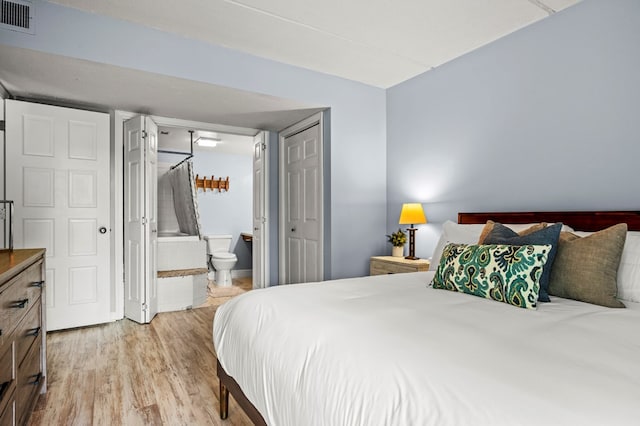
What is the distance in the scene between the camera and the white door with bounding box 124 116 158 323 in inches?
143

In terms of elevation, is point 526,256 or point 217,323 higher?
point 526,256

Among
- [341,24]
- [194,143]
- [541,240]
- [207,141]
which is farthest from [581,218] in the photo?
[194,143]

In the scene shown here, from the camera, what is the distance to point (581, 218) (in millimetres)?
2291

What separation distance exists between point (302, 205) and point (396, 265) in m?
1.37

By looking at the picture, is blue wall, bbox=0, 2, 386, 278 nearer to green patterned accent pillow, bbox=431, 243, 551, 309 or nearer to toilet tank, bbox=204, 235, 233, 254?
green patterned accent pillow, bbox=431, 243, 551, 309

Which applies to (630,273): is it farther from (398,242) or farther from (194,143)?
(194,143)

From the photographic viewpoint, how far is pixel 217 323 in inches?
72.0

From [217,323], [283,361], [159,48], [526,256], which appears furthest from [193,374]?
[159,48]

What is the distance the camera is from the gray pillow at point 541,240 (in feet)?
→ 5.33

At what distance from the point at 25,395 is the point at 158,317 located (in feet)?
7.24

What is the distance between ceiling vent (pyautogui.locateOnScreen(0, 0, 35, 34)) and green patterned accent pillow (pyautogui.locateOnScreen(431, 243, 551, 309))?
303 cm

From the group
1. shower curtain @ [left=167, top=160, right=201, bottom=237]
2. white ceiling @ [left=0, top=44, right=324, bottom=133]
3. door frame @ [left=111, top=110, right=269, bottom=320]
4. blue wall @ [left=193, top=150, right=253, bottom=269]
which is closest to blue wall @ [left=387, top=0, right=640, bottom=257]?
white ceiling @ [left=0, top=44, right=324, bottom=133]

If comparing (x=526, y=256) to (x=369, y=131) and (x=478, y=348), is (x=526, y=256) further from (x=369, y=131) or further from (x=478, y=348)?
(x=369, y=131)

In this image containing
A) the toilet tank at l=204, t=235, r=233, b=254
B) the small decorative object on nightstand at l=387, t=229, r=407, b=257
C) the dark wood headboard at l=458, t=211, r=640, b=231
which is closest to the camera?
the dark wood headboard at l=458, t=211, r=640, b=231
